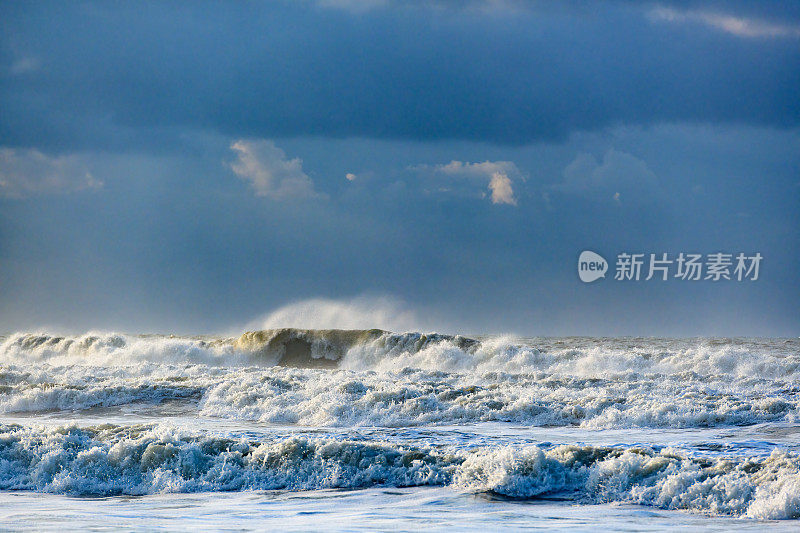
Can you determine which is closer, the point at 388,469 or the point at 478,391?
the point at 388,469

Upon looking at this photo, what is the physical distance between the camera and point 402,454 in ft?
34.6

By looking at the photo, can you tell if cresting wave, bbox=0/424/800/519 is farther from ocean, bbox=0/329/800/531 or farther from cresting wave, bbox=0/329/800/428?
cresting wave, bbox=0/329/800/428

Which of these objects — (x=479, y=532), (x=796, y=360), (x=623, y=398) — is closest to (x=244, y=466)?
(x=479, y=532)

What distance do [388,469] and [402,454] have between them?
1.26 ft

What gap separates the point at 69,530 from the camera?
23.4 feet

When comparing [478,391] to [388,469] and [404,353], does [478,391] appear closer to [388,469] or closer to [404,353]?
[388,469]

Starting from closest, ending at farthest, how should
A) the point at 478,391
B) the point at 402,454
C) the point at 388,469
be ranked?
1. the point at 388,469
2. the point at 402,454
3. the point at 478,391

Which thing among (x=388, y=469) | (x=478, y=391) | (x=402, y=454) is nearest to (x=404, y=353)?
(x=478, y=391)

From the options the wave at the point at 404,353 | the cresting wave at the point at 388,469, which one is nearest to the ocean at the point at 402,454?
the cresting wave at the point at 388,469

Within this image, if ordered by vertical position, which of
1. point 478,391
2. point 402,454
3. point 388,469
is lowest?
point 388,469

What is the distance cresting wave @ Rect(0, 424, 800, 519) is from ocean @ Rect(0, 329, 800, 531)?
25 mm

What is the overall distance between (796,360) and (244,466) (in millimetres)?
23133

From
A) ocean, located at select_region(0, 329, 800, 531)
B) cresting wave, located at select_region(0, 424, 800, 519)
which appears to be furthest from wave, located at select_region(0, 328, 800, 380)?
cresting wave, located at select_region(0, 424, 800, 519)

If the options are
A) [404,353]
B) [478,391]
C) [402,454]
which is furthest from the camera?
[404,353]
